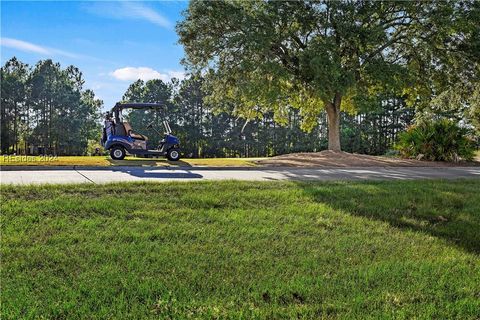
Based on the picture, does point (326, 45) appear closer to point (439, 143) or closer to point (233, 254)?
point (439, 143)

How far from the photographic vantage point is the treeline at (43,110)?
44.4 m

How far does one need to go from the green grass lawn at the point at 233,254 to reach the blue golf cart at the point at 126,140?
861cm

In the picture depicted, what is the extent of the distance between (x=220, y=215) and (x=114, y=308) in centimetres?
280

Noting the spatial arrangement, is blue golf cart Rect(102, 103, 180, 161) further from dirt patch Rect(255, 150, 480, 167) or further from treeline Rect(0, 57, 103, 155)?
treeline Rect(0, 57, 103, 155)

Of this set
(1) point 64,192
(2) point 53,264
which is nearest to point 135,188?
(1) point 64,192

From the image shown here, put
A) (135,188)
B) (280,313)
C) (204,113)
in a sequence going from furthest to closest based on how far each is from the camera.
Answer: (204,113)
(135,188)
(280,313)

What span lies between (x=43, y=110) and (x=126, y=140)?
3623 cm

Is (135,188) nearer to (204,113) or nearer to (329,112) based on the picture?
(329,112)

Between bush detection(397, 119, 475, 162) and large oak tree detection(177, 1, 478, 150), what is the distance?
2.17 meters

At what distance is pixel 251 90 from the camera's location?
1689 cm

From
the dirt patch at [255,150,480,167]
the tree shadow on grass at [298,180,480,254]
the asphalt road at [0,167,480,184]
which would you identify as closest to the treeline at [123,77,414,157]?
the dirt patch at [255,150,480,167]

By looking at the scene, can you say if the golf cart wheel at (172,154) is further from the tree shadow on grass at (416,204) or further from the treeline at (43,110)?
the treeline at (43,110)

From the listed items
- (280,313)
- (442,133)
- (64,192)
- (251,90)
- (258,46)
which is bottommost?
(280,313)

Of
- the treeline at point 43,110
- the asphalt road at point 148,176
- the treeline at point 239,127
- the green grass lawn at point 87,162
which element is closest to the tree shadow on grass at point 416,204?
the asphalt road at point 148,176
